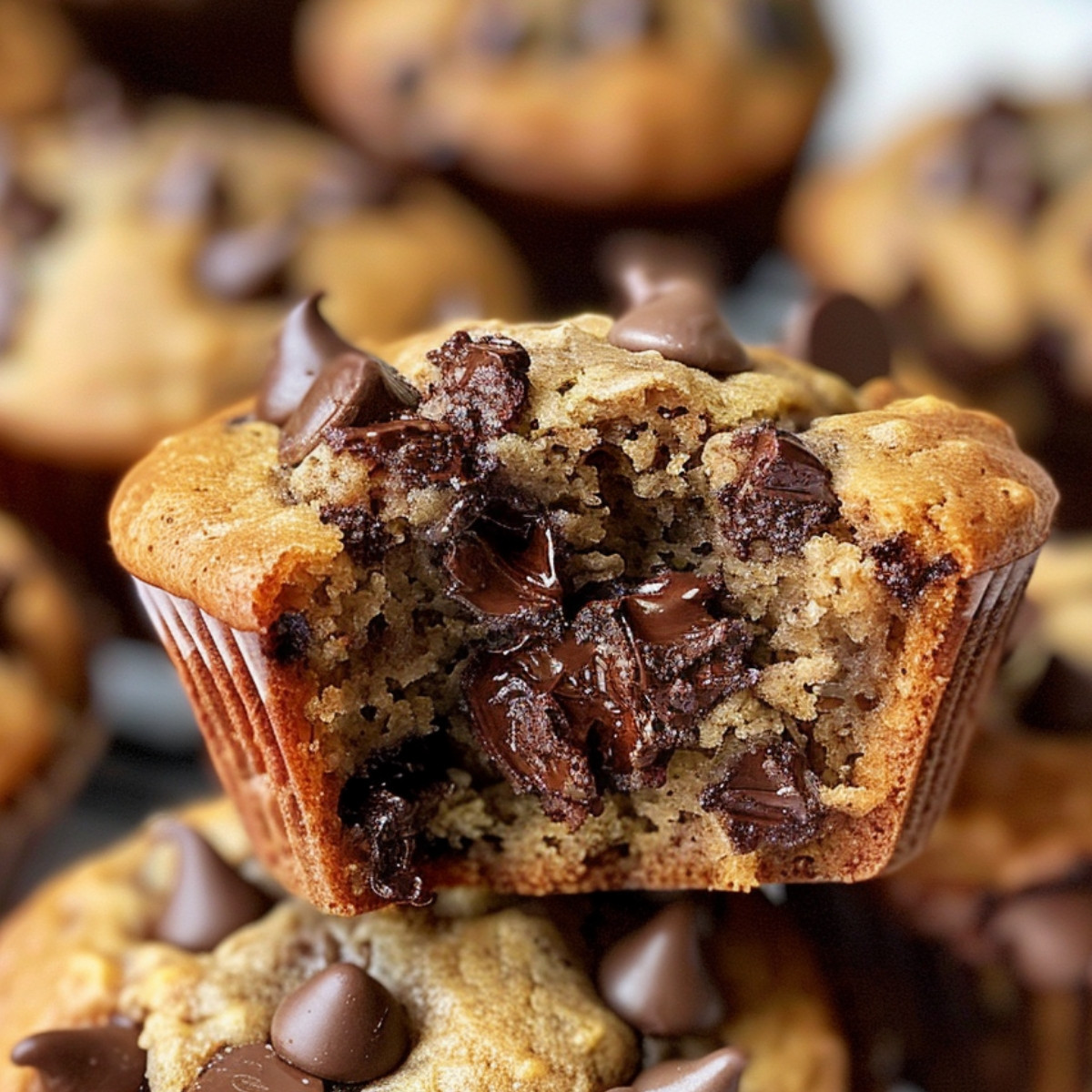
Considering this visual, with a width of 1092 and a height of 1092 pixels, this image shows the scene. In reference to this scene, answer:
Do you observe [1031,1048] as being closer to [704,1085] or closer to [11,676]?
[704,1085]

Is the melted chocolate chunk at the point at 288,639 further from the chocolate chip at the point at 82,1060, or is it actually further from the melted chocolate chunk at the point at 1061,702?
the melted chocolate chunk at the point at 1061,702

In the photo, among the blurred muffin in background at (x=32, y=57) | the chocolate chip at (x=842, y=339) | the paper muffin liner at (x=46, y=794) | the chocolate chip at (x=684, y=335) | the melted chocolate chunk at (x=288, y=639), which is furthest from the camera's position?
the blurred muffin in background at (x=32, y=57)

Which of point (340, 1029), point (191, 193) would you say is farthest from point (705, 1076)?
point (191, 193)

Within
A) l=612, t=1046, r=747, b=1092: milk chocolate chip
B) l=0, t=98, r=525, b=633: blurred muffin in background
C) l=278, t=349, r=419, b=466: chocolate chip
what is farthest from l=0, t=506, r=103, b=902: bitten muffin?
l=612, t=1046, r=747, b=1092: milk chocolate chip

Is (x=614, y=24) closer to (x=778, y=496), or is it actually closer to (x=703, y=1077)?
(x=778, y=496)

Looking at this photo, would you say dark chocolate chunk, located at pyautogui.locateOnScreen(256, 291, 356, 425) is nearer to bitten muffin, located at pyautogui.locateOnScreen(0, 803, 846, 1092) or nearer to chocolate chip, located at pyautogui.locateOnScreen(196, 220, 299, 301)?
bitten muffin, located at pyautogui.locateOnScreen(0, 803, 846, 1092)

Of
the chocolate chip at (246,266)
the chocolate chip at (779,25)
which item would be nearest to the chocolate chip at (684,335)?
the chocolate chip at (246,266)
